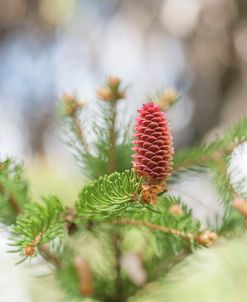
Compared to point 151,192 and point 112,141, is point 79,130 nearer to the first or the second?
point 112,141

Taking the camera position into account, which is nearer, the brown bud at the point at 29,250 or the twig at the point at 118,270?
the brown bud at the point at 29,250

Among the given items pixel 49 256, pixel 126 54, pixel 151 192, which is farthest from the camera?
pixel 126 54

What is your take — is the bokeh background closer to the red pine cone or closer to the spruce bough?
the spruce bough

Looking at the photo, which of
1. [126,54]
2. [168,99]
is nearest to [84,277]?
[168,99]

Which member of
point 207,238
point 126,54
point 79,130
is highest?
point 126,54

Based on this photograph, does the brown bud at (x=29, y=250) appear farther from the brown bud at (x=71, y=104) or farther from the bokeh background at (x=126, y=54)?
the bokeh background at (x=126, y=54)

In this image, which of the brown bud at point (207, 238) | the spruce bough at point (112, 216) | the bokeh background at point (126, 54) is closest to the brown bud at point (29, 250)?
the spruce bough at point (112, 216)

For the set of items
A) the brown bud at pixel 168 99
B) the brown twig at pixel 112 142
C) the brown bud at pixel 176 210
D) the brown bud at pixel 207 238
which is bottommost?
the brown bud at pixel 207 238
